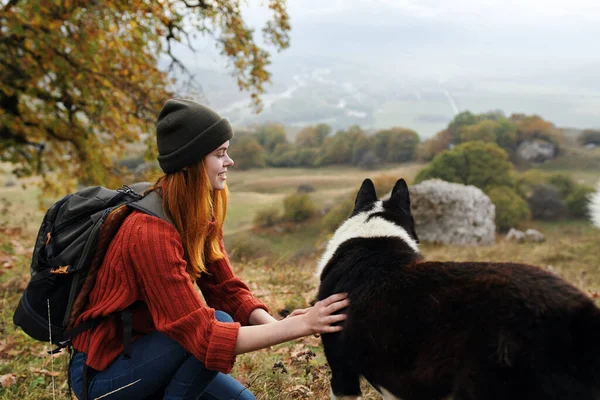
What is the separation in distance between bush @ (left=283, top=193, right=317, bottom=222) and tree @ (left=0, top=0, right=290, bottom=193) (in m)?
26.8

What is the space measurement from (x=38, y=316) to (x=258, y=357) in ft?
7.04

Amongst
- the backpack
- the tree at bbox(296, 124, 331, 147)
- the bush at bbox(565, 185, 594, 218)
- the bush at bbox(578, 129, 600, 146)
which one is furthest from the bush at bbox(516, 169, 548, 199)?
the backpack

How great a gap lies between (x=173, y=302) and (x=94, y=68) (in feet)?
24.2

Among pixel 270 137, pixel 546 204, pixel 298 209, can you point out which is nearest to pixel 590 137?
pixel 546 204

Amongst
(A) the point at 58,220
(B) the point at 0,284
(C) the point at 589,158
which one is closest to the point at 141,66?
(B) the point at 0,284

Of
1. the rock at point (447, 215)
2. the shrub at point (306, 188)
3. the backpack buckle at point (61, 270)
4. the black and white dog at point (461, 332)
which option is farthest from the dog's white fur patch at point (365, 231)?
the shrub at point (306, 188)

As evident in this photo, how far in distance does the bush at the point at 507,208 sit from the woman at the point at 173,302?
30.3 meters

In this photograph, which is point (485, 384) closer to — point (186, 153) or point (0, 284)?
point (186, 153)

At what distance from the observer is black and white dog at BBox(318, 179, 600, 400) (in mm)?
1867

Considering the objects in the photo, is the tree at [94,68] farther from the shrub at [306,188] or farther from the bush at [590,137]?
the bush at [590,137]

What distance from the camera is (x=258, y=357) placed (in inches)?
164

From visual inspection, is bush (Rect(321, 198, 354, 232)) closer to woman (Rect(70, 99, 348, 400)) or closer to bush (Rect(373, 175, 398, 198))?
bush (Rect(373, 175, 398, 198))

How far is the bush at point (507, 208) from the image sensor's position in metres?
30.3

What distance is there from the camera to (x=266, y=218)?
35.8m
